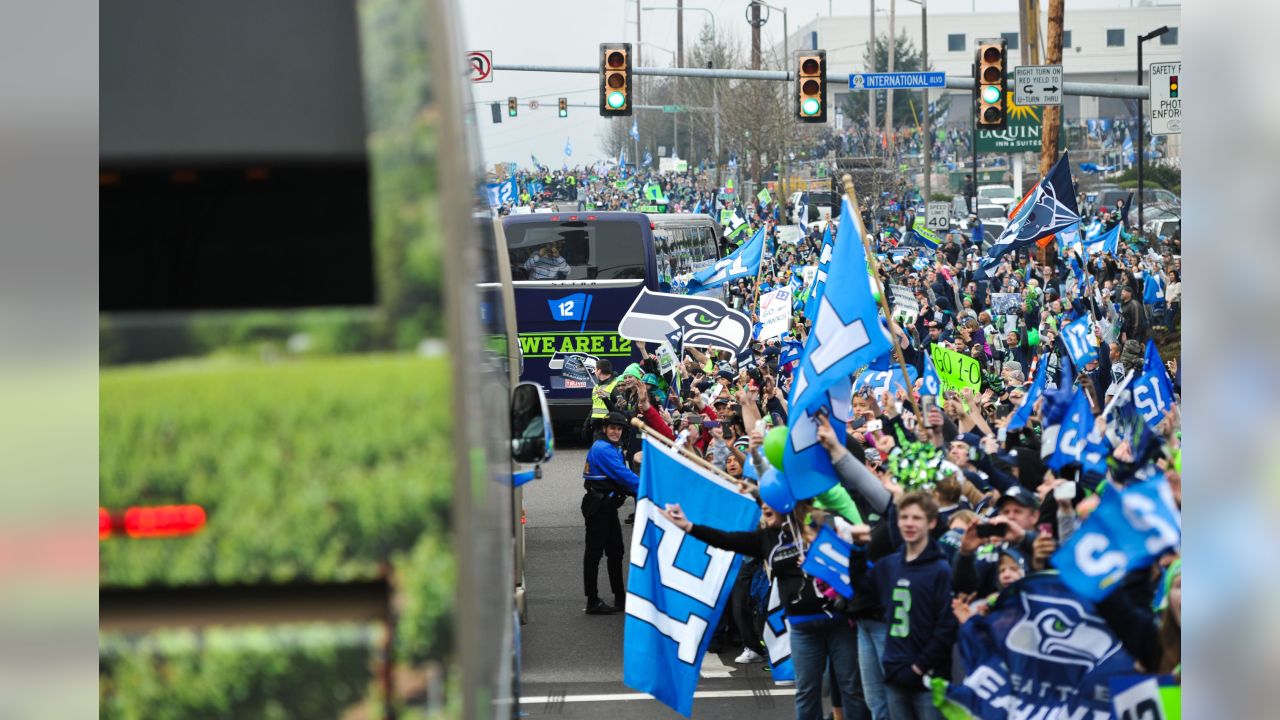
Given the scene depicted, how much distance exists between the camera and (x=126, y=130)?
3.40 m

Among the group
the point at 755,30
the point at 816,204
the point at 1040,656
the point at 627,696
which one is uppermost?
the point at 755,30

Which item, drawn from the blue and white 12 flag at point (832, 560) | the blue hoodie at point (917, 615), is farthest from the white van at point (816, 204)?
the blue hoodie at point (917, 615)

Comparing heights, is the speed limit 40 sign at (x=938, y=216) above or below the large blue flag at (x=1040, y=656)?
above

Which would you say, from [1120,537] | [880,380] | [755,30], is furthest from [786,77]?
[755,30]

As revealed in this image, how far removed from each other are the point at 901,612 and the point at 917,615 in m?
0.11

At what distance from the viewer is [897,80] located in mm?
23641

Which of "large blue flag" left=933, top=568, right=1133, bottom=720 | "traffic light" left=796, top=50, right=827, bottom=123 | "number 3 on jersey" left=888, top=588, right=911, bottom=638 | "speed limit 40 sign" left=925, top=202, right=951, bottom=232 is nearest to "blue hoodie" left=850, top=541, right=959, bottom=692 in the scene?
"number 3 on jersey" left=888, top=588, right=911, bottom=638

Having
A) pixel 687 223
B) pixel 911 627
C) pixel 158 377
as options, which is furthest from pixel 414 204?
pixel 687 223

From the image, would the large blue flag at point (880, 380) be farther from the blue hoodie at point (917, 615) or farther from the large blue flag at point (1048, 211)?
the blue hoodie at point (917, 615)

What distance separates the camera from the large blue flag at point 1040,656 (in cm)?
535

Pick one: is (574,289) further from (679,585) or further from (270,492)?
(270,492)

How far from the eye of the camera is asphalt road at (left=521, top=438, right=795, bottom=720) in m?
9.78

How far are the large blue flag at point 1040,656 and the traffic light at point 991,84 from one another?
58.3 ft

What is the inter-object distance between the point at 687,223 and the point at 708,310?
671 inches
